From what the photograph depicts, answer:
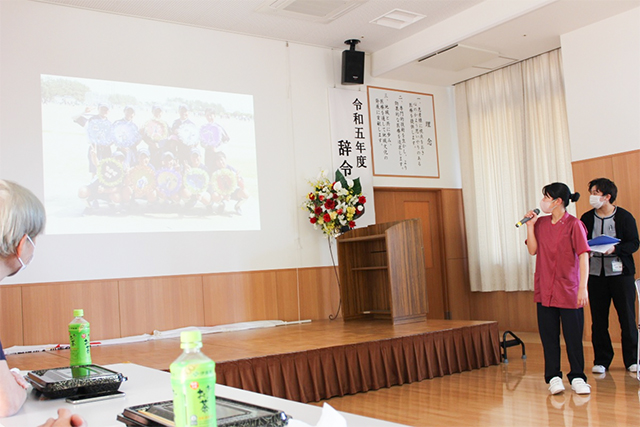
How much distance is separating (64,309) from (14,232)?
14.6 feet

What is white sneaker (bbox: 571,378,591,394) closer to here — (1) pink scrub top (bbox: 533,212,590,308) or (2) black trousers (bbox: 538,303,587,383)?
(2) black trousers (bbox: 538,303,587,383)

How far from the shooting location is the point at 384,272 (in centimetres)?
648

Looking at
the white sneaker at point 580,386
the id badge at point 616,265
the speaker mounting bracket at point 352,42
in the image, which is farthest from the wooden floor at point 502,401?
the speaker mounting bracket at point 352,42

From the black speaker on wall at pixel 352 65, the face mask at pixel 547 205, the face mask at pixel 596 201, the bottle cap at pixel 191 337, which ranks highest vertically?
the black speaker on wall at pixel 352 65

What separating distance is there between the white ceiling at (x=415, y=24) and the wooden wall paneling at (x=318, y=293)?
8.45 feet

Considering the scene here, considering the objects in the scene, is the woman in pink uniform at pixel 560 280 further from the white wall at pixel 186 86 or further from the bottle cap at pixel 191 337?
the bottle cap at pixel 191 337

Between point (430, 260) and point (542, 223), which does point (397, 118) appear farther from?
point (542, 223)

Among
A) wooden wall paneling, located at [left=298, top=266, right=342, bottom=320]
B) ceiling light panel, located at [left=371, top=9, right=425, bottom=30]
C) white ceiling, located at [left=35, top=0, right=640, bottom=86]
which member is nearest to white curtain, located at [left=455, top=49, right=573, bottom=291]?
white ceiling, located at [left=35, top=0, right=640, bottom=86]

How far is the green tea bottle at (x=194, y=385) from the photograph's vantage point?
2.88ft

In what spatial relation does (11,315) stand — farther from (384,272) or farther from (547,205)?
(547,205)

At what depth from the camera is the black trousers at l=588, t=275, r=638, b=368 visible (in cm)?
479

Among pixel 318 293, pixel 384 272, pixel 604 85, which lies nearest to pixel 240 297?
pixel 318 293

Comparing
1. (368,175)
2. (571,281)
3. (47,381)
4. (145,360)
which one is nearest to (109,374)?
(47,381)

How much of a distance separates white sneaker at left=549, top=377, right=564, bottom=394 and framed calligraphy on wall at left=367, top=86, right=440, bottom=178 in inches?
151
